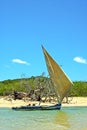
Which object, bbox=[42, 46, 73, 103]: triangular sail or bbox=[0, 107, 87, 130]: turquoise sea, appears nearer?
bbox=[0, 107, 87, 130]: turquoise sea

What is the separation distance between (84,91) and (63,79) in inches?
1093

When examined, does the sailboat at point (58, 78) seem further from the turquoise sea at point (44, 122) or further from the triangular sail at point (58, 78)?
the turquoise sea at point (44, 122)

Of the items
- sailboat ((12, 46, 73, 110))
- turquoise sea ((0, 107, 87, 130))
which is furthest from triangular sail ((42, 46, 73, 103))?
turquoise sea ((0, 107, 87, 130))

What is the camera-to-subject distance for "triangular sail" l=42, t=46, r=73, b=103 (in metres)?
52.0

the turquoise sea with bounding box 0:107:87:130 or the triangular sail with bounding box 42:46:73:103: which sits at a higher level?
the triangular sail with bounding box 42:46:73:103

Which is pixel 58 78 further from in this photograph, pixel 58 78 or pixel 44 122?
pixel 44 122

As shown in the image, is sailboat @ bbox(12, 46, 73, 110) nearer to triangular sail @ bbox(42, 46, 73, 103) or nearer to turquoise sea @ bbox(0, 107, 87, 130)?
triangular sail @ bbox(42, 46, 73, 103)

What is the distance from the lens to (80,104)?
63438 mm

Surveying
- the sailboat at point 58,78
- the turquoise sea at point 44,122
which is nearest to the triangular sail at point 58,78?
the sailboat at point 58,78

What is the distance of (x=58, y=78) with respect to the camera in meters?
52.3

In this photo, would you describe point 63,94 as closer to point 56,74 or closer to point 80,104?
point 56,74

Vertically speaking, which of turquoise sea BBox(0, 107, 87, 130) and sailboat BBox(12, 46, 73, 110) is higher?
sailboat BBox(12, 46, 73, 110)

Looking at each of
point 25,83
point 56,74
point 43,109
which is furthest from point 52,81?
point 25,83

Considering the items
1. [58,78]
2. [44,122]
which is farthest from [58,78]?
[44,122]
